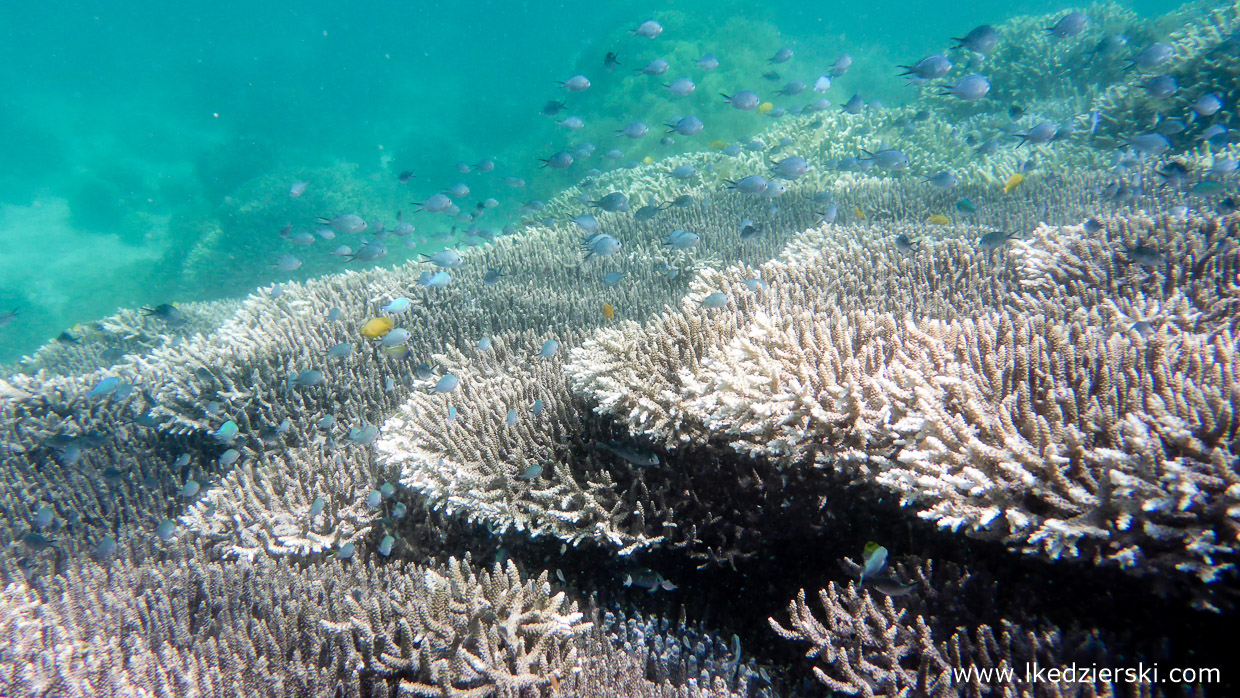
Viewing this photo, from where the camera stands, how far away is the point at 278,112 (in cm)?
3459

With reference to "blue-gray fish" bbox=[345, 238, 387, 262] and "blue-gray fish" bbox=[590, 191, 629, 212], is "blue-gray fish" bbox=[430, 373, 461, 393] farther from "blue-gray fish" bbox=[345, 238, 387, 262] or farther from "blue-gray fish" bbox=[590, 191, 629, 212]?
"blue-gray fish" bbox=[590, 191, 629, 212]

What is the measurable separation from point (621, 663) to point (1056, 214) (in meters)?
8.31

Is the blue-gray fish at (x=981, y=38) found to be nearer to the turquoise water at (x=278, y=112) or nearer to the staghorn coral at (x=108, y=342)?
the turquoise water at (x=278, y=112)

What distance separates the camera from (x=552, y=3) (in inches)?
2395

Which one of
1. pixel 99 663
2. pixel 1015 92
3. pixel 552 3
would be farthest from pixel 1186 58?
pixel 552 3

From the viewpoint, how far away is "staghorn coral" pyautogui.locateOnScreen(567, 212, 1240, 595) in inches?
68.0

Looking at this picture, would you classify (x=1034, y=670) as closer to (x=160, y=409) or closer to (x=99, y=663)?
(x=99, y=663)

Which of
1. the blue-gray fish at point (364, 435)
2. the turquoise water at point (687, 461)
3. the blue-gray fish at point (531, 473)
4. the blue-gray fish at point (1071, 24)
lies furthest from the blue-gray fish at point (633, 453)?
the blue-gray fish at point (1071, 24)

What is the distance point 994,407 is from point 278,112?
44.2 metres

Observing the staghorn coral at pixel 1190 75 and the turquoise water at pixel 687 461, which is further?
the staghorn coral at pixel 1190 75

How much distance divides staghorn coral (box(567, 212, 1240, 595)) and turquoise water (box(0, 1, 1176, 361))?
14432 mm

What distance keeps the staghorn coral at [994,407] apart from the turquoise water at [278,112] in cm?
1443

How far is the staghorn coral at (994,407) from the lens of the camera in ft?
5.66

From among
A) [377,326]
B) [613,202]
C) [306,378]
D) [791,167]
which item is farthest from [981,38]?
[306,378]
